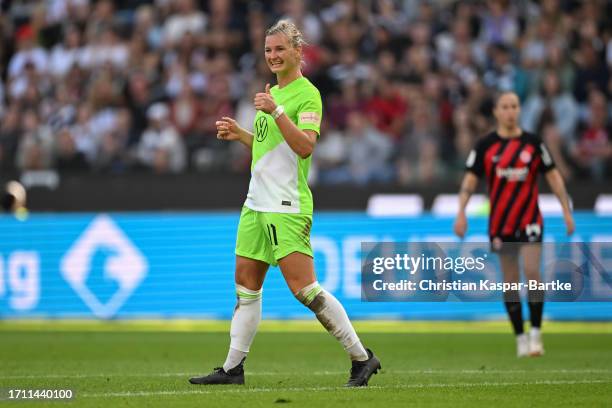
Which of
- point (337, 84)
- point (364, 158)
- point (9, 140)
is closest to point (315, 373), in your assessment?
point (364, 158)

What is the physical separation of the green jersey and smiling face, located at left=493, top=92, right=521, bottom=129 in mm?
3812

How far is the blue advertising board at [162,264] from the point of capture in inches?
609

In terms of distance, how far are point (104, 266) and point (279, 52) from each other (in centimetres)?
840

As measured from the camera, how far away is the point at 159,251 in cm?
1586

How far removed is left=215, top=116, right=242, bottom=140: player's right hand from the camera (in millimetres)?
8195

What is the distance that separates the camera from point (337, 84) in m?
18.8

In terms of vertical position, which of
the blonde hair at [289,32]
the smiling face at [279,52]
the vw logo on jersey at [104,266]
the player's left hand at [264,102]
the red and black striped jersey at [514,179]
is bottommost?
the vw logo on jersey at [104,266]

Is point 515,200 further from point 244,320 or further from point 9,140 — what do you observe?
point 9,140

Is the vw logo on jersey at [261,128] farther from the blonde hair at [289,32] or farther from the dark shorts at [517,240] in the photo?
the dark shorts at [517,240]

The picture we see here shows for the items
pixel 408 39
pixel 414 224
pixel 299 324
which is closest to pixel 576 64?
pixel 408 39

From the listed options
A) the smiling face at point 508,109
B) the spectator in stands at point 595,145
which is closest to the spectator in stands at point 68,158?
the spectator in stands at point 595,145

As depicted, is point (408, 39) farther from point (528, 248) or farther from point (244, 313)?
point (244, 313)

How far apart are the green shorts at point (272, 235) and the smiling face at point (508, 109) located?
3.94 meters

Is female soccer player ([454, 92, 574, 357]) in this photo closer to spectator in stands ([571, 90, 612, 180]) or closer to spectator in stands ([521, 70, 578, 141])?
spectator in stands ([571, 90, 612, 180])
